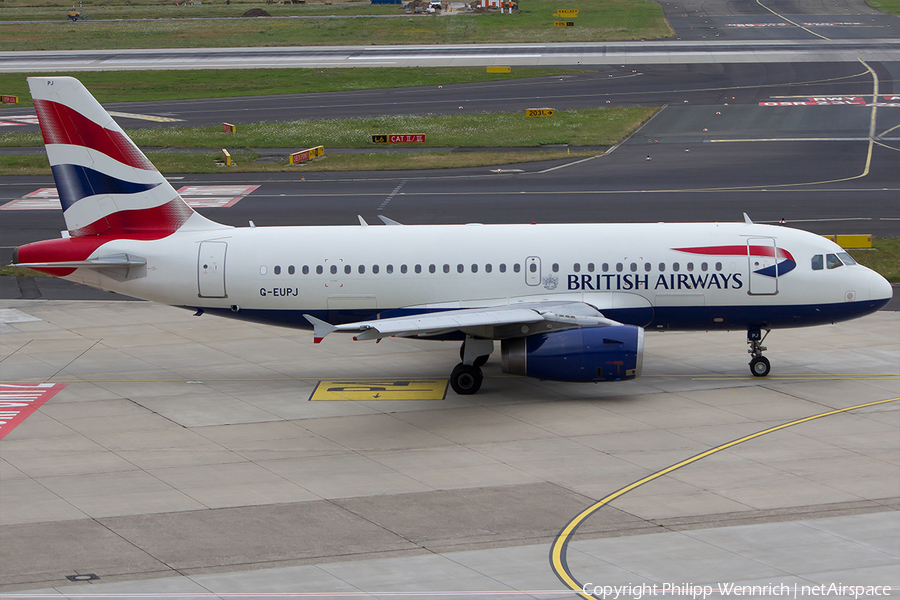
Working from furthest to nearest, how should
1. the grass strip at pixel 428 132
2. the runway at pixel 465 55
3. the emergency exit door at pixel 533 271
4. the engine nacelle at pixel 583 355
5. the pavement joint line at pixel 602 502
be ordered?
1. the runway at pixel 465 55
2. the grass strip at pixel 428 132
3. the emergency exit door at pixel 533 271
4. the engine nacelle at pixel 583 355
5. the pavement joint line at pixel 602 502

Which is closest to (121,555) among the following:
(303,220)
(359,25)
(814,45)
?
(303,220)

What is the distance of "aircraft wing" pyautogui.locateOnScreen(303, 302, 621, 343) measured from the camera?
26.2m

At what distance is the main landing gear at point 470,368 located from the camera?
29250mm

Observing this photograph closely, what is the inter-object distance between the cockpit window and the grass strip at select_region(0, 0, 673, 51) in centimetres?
9203

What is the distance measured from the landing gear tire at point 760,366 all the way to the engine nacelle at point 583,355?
491 cm

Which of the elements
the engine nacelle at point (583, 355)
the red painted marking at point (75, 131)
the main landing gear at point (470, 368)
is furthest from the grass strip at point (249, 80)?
the engine nacelle at point (583, 355)

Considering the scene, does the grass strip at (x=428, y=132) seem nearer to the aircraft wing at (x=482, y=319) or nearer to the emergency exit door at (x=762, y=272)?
the emergency exit door at (x=762, y=272)

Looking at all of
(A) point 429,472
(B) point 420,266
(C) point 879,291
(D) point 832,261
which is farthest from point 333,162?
(A) point 429,472

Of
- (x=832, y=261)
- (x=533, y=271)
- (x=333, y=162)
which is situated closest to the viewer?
(x=533, y=271)

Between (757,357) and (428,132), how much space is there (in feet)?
142

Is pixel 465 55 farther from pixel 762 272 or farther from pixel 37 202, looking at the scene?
pixel 762 272

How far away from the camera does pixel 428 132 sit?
7056cm

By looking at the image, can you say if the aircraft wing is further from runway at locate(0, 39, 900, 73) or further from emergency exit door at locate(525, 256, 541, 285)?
runway at locate(0, 39, 900, 73)

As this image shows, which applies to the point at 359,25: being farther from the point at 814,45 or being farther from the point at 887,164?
the point at 887,164
